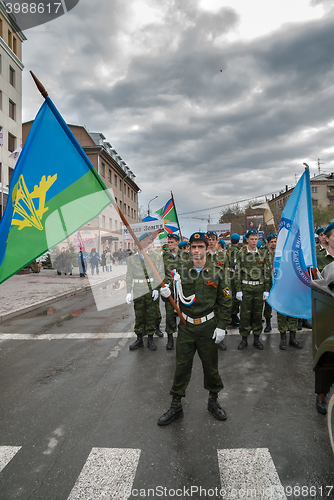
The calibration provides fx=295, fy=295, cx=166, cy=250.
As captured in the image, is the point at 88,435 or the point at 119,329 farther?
the point at 119,329

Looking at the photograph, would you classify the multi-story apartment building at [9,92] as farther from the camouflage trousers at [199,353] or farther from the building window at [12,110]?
the camouflage trousers at [199,353]

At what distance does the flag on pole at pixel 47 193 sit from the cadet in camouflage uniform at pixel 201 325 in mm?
1266

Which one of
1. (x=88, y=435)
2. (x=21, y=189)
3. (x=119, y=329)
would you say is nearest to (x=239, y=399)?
(x=88, y=435)

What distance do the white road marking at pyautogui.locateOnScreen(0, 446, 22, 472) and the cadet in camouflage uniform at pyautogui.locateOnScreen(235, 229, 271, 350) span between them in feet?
12.5

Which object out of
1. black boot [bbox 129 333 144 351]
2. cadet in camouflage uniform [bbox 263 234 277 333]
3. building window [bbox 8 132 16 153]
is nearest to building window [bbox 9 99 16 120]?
building window [bbox 8 132 16 153]

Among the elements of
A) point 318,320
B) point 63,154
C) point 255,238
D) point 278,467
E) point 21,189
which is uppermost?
point 63,154

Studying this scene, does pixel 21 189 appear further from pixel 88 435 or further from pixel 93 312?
pixel 93 312

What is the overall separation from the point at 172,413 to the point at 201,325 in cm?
100

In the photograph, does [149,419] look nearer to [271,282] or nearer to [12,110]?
[271,282]

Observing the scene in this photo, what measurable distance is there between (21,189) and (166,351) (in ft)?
12.4

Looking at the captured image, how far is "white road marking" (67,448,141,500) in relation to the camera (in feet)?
7.36

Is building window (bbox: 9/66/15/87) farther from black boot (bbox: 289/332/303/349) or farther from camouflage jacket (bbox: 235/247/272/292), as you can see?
black boot (bbox: 289/332/303/349)

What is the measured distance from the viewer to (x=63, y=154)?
3.16m

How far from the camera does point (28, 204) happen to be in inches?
116
